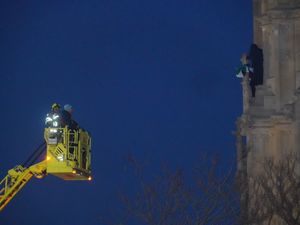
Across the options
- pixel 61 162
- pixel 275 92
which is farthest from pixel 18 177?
pixel 275 92

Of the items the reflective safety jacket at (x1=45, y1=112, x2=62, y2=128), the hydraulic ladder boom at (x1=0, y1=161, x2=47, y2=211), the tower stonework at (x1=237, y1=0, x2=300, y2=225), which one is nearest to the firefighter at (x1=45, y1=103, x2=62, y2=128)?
the reflective safety jacket at (x1=45, y1=112, x2=62, y2=128)

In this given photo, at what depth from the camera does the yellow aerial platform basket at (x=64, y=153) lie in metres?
25.6

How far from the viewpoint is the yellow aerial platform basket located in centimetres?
2556

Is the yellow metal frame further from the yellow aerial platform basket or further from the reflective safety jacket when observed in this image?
the reflective safety jacket

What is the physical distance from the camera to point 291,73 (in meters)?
46.8

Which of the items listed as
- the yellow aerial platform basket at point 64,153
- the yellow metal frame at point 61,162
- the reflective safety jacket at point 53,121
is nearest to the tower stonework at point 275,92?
the yellow metal frame at point 61,162

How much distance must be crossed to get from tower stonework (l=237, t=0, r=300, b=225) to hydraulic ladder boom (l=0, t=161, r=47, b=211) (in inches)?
798

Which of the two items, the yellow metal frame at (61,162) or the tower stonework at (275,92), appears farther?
the tower stonework at (275,92)

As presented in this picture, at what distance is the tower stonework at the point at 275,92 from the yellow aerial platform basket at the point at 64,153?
2063 cm

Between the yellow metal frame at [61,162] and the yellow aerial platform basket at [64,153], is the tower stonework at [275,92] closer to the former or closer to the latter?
the yellow metal frame at [61,162]

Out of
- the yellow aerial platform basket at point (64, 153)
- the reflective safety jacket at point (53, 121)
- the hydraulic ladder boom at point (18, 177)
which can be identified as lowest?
the hydraulic ladder boom at point (18, 177)

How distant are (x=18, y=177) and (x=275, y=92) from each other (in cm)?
2266

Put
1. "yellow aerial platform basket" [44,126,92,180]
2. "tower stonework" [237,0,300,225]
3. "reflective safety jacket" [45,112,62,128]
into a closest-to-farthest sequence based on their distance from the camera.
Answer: "yellow aerial platform basket" [44,126,92,180]
"reflective safety jacket" [45,112,62,128]
"tower stonework" [237,0,300,225]

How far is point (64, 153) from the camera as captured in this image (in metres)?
25.6
